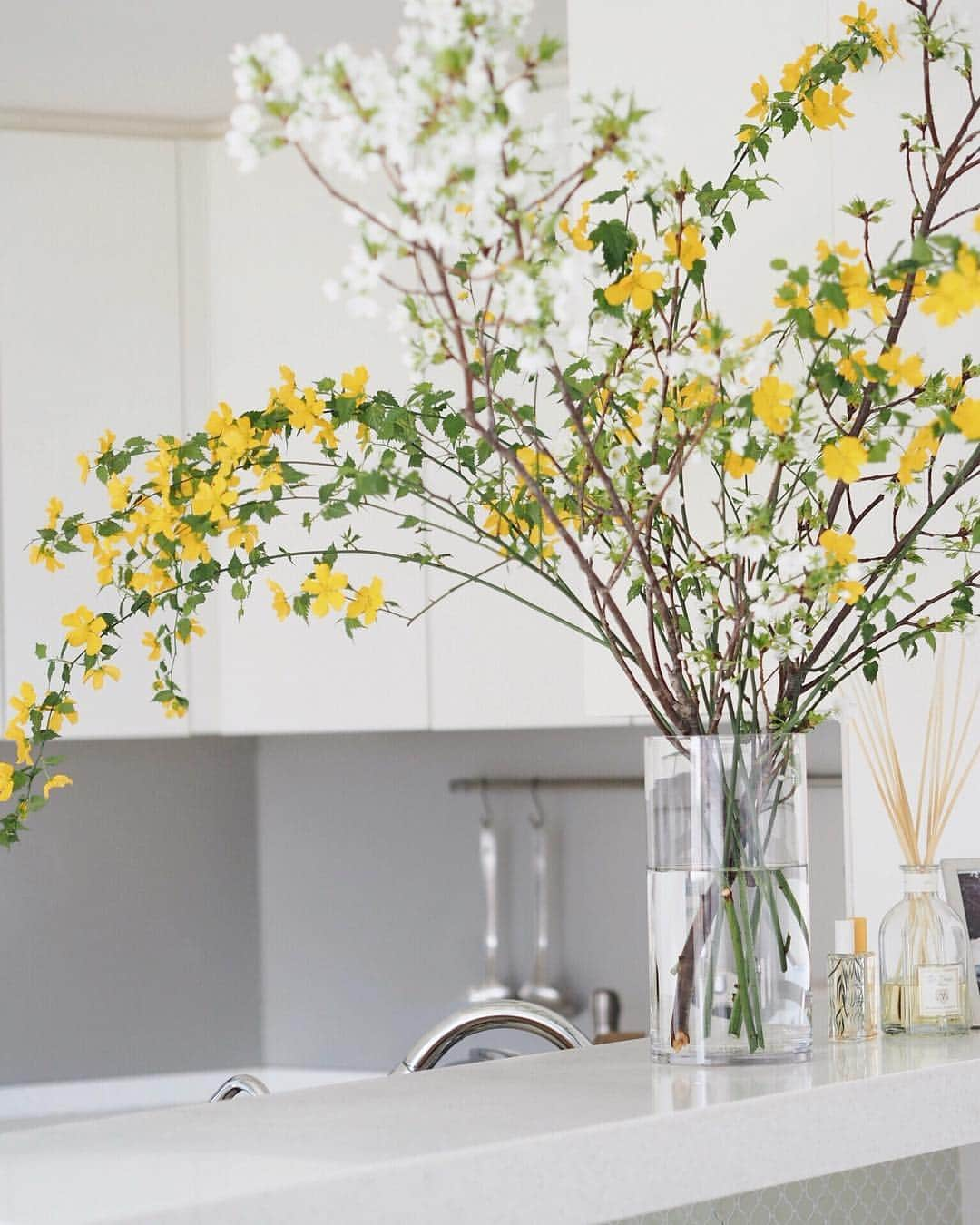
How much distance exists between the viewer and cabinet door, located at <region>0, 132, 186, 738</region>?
277 cm

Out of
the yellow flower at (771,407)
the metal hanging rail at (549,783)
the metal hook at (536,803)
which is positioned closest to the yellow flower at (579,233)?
the yellow flower at (771,407)

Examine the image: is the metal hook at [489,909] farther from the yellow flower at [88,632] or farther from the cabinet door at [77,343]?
the yellow flower at [88,632]

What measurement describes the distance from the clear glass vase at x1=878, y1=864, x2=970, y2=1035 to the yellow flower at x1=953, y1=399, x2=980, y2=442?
0.44m

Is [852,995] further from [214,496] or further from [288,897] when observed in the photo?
[288,897]

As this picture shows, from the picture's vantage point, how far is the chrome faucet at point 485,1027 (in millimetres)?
1277

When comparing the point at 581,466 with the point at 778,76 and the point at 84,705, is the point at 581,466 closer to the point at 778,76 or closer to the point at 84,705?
the point at 778,76

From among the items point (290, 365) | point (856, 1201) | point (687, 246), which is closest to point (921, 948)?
point (856, 1201)

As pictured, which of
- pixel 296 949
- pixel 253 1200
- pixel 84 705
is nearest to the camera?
pixel 253 1200

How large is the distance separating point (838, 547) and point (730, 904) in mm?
238

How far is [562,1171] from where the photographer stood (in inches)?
34.4

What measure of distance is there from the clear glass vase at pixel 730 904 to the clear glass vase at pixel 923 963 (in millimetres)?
144

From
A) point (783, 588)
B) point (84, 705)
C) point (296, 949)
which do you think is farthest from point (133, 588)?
point (296, 949)

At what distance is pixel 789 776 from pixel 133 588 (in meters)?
0.42

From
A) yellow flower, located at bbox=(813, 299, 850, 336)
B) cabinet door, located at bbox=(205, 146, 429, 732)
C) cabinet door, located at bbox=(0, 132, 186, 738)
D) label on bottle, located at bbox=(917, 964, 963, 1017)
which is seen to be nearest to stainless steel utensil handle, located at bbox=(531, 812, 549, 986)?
cabinet door, located at bbox=(205, 146, 429, 732)
